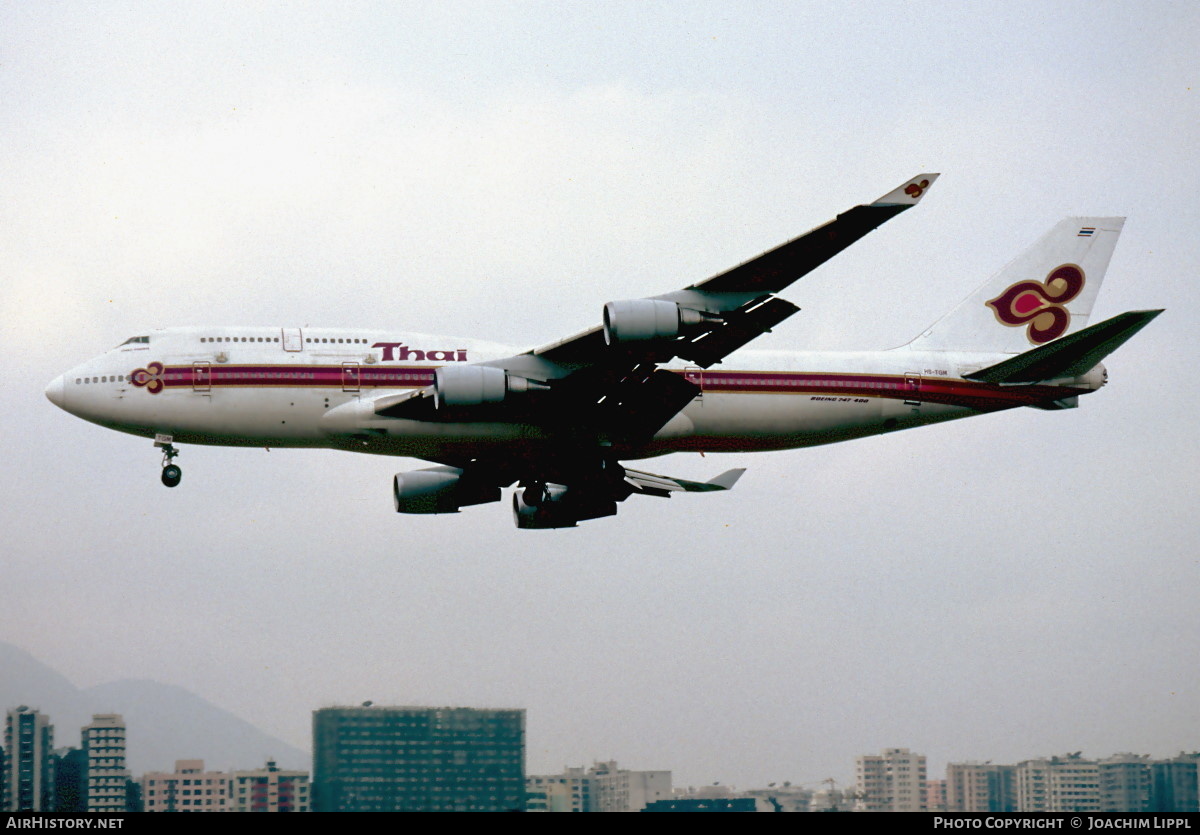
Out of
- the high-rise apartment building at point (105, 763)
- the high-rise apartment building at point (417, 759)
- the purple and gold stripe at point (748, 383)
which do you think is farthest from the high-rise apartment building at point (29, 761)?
the purple and gold stripe at point (748, 383)

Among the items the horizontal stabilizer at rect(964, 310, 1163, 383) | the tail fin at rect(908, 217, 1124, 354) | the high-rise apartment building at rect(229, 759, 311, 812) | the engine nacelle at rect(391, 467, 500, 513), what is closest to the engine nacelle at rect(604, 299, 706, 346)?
the engine nacelle at rect(391, 467, 500, 513)

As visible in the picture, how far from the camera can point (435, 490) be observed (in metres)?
56.4

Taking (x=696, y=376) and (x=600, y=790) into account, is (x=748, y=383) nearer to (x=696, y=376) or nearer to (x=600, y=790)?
(x=696, y=376)

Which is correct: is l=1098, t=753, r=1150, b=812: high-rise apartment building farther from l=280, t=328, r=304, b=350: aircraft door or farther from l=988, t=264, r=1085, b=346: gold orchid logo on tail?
l=280, t=328, r=304, b=350: aircraft door

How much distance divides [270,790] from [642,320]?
23.4 m

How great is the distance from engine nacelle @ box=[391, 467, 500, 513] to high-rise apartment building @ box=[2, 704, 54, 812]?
16.8 m

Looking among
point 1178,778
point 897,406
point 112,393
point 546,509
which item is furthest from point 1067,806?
point 112,393

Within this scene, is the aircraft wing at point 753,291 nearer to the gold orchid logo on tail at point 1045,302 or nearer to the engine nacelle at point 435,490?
the engine nacelle at point 435,490

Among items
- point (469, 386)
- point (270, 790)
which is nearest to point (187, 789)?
point (270, 790)

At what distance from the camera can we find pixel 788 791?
61.4 m

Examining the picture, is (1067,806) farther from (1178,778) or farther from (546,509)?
(546,509)

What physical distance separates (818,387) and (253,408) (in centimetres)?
1870

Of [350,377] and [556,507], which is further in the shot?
[556,507]

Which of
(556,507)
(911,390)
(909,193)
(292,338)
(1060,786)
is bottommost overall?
(1060,786)
